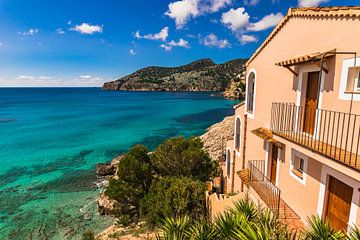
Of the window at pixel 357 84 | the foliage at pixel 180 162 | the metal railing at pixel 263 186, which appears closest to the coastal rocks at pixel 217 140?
the foliage at pixel 180 162

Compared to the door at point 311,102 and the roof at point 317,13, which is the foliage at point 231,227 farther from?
the roof at point 317,13

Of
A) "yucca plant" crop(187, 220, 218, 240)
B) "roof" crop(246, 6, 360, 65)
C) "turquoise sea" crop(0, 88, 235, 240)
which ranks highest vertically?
"roof" crop(246, 6, 360, 65)

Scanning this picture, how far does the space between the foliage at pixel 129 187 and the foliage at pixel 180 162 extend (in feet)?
7.62

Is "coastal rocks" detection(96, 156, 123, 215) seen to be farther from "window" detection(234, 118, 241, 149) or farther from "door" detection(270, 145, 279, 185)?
"door" detection(270, 145, 279, 185)

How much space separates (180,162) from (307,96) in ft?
45.4

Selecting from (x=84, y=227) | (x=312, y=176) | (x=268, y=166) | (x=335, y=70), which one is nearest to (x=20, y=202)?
(x=84, y=227)

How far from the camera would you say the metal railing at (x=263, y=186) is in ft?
29.5

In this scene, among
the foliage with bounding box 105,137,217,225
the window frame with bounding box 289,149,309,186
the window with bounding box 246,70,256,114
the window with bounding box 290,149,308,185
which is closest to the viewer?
the window frame with bounding box 289,149,309,186

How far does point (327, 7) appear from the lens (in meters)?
6.70

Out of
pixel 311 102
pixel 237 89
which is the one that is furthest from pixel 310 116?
pixel 237 89

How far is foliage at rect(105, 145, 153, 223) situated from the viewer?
54.7ft

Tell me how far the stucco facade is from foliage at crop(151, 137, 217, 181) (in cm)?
804

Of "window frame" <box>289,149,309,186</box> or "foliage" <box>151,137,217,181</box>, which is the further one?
"foliage" <box>151,137,217,181</box>

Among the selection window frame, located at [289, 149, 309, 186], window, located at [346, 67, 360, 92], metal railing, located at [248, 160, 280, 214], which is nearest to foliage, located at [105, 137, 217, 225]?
metal railing, located at [248, 160, 280, 214]
